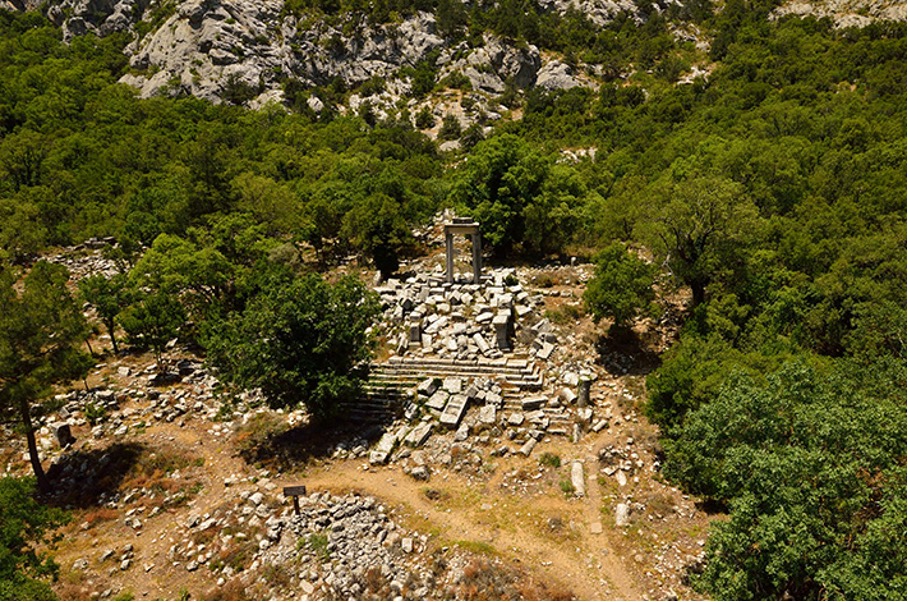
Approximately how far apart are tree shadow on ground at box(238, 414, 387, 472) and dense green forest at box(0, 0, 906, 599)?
173 cm

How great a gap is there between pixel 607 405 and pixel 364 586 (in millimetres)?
13283

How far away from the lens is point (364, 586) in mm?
15766

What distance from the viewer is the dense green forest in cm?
1334

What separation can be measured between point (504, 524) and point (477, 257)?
54.7 ft

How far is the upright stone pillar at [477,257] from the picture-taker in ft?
98.4

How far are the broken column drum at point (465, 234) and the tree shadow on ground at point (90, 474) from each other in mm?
18583

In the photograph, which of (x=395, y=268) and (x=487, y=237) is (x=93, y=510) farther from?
(x=487, y=237)

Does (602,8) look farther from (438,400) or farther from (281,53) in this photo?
(438,400)

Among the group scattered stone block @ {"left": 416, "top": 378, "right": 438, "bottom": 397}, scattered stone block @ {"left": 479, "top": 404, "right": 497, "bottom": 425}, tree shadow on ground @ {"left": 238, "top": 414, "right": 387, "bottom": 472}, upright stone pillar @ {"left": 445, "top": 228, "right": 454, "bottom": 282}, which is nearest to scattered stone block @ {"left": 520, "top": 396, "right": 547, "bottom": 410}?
scattered stone block @ {"left": 479, "top": 404, "right": 497, "bottom": 425}

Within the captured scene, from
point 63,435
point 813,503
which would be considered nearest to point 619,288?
point 813,503

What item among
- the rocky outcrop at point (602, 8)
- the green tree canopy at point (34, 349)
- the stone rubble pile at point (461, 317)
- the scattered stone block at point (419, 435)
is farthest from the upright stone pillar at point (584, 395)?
the rocky outcrop at point (602, 8)

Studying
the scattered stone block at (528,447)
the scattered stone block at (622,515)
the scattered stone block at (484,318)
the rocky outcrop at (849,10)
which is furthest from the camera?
the rocky outcrop at (849,10)

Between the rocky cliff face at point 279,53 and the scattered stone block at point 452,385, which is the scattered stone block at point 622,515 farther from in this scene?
the rocky cliff face at point 279,53

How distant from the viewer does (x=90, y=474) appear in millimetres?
21516
